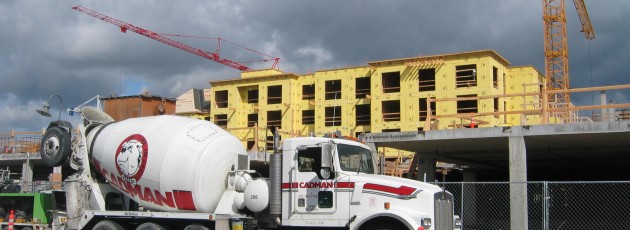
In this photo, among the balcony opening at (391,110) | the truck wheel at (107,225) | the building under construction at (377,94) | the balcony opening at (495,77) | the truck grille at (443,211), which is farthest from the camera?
the balcony opening at (391,110)

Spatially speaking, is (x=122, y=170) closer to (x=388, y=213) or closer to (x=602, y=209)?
(x=388, y=213)

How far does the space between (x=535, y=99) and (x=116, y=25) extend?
61.6 m

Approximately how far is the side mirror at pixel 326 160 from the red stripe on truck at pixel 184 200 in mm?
3506

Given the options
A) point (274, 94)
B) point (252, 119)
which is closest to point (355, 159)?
point (274, 94)

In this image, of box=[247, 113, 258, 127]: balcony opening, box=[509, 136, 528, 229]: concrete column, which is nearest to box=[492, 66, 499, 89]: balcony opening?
box=[247, 113, 258, 127]: balcony opening

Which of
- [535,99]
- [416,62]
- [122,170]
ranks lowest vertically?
[122,170]

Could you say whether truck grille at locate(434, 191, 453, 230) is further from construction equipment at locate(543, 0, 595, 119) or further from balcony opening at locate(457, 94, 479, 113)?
construction equipment at locate(543, 0, 595, 119)

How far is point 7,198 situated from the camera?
62.5 feet

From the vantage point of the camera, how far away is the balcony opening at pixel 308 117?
65.4 meters

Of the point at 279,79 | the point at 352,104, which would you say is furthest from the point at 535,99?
the point at 279,79

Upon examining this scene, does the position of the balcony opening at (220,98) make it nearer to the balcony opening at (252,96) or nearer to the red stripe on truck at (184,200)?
the balcony opening at (252,96)

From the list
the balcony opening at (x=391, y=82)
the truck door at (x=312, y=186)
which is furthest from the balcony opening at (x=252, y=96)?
the truck door at (x=312, y=186)

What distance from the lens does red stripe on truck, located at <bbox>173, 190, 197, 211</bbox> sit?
51.1ft

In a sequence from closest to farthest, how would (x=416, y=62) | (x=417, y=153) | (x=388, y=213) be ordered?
(x=388, y=213) < (x=417, y=153) < (x=416, y=62)
